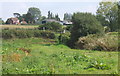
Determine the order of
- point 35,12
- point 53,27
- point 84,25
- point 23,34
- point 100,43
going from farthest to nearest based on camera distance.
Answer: point 35,12 → point 53,27 → point 23,34 → point 84,25 → point 100,43

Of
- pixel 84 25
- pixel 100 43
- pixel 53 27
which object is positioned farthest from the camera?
pixel 53 27

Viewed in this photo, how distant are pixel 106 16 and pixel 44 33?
2158 centimetres

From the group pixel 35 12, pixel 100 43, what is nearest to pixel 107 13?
pixel 100 43

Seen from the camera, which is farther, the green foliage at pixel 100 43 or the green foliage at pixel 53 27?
the green foliage at pixel 53 27

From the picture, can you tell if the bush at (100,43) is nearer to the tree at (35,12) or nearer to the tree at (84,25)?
the tree at (84,25)

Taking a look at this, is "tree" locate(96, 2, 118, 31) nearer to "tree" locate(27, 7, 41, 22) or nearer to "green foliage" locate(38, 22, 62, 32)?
"green foliage" locate(38, 22, 62, 32)

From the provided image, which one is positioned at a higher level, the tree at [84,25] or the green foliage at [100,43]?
the tree at [84,25]

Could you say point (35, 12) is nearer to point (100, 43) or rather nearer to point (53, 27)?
point (53, 27)

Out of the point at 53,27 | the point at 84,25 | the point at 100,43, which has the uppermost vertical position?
the point at 84,25

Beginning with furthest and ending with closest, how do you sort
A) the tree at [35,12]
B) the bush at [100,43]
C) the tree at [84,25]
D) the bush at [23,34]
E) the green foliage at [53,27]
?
the tree at [35,12] < the green foliage at [53,27] < the bush at [23,34] < the tree at [84,25] < the bush at [100,43]

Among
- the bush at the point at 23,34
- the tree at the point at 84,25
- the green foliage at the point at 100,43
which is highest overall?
the tree at the point at 84,25

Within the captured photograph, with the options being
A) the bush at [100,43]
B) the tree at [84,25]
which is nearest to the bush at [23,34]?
the tree at [84,25]

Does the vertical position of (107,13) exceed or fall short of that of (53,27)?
it exceeds it

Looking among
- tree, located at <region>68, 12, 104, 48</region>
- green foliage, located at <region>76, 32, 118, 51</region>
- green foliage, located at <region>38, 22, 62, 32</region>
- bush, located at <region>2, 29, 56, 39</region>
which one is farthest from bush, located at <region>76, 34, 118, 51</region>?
green foliage, located at <region>38, 22, 62, 32</region>
